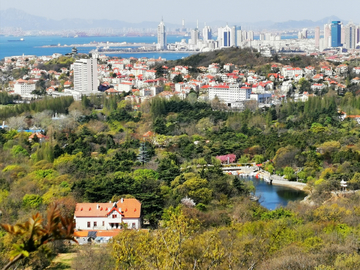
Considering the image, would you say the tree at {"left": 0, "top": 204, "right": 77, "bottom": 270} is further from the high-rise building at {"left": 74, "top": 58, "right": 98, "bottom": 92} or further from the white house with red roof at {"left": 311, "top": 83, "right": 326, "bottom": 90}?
the high-rise building at {"left": 74, "top": 58, "right": 98, "bottom": 92}

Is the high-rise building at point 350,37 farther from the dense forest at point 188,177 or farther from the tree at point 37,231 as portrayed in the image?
the tree at point 37,231

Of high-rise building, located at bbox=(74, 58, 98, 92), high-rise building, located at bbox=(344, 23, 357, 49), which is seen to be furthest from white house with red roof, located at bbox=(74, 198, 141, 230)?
high-rise building, located at bbox=(344, 23, 357, 49)

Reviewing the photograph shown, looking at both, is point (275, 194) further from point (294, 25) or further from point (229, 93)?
point (294, 25)

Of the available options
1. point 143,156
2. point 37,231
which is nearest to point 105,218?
point 143,156

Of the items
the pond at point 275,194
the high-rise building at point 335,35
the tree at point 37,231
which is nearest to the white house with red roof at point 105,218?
the pond at point 275,194

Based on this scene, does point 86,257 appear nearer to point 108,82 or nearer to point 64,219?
point 64,219

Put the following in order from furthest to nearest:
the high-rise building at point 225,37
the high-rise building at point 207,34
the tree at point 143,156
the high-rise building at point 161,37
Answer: the high-rise building at point 207,34 → the high-rise building at point 161,37 → the high-rise building at point 225,37 → the tree at point 143,156

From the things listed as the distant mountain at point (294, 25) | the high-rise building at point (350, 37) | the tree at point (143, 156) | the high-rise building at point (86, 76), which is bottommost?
the tree at point (143, 156)
